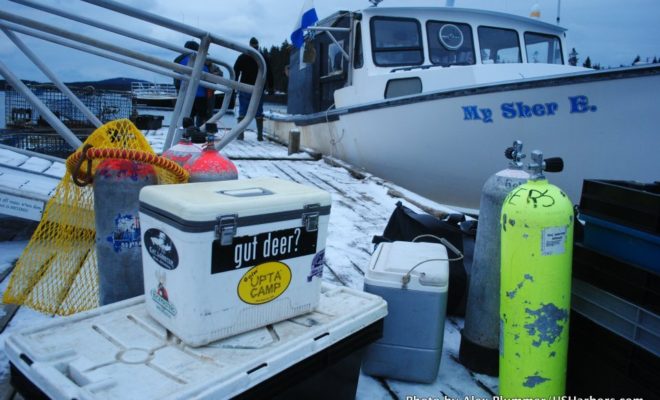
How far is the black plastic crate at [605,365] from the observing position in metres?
1.42

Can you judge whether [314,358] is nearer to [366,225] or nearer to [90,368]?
[90,368]

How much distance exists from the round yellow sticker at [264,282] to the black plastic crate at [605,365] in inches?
41.4

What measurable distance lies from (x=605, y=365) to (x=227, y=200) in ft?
4.37

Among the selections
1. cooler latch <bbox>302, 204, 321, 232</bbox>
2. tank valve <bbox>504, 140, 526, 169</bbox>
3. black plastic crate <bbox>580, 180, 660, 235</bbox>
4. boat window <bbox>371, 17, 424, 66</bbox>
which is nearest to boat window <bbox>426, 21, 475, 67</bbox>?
boat window <bbox>371, 17, 424, 66</bbox>

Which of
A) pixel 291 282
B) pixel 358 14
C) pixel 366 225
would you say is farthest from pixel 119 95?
pixel 291 282

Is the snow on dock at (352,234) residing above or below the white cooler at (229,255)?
below

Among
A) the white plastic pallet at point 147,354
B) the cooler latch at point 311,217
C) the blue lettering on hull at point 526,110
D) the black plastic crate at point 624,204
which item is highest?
the blue lettering on hull at point 526,110

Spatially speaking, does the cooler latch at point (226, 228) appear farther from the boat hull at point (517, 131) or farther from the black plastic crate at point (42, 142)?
the black plastic crate at point (42, 142)

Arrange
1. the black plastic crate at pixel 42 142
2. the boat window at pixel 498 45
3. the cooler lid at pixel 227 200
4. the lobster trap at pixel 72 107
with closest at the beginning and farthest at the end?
the cooler lid at pixel 227 200
the boat window at pixel 498 45
the black plastic crate at pixel 42 142
the lobster trap at pixel 72 107

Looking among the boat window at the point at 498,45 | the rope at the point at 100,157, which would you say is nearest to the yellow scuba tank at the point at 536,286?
the rope at the point at 100,157

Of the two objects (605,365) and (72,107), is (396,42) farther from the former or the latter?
(72,107)

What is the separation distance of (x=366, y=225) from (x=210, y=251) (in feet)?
8.37

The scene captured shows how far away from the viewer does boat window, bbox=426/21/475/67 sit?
22.3 feet

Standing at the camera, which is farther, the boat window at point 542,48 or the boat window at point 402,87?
the boat window at point 542,48
